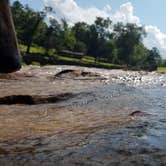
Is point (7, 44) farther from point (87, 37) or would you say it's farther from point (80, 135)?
point (87, 37)

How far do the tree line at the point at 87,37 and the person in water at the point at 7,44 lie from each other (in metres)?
104

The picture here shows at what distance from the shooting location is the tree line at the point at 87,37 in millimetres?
121375

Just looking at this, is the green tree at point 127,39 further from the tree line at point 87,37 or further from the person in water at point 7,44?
the person in water at point 7,44

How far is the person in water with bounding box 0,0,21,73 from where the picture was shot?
4.77 metres

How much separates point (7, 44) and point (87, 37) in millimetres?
147430

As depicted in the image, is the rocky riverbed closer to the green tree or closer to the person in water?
the person in water

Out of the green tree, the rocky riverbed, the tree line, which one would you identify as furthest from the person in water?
the green tree

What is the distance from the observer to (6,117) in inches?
536

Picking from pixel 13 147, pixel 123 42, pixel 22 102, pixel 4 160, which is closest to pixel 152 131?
pixel 13 147

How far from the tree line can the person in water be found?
342ft

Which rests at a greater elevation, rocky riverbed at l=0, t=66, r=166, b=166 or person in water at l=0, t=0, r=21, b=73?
person in water at l=0, t=0, r=21, b=73

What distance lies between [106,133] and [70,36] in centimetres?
13038

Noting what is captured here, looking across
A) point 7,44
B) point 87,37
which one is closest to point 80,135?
point 7,44

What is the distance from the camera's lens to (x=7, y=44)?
4961 mm
